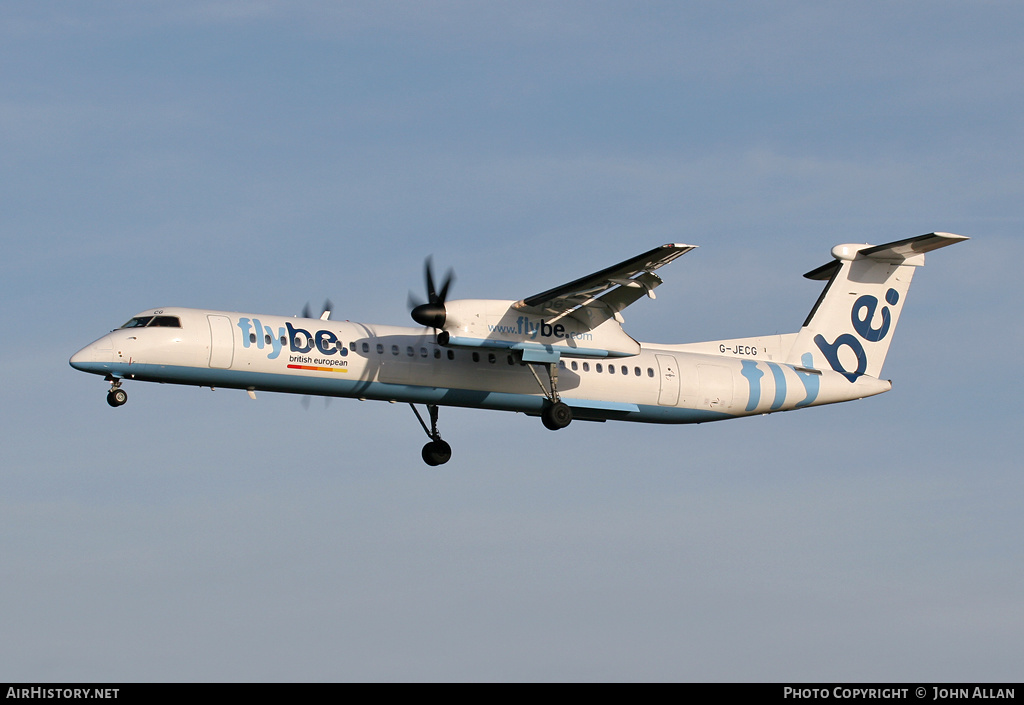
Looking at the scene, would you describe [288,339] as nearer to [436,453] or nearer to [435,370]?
[435,370]

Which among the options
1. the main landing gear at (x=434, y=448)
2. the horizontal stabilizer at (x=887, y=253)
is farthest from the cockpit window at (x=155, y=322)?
the horizontal stabilizer at (x=887, y=253)

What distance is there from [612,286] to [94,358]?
961 cm

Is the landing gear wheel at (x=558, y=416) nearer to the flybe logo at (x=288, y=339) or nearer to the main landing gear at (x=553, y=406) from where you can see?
the main landing gear at (x=553, y=406)

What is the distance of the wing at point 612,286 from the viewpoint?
23562mm

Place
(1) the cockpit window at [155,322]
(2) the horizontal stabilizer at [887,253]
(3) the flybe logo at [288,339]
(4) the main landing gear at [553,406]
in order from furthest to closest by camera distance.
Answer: (2) the horizontal stabilizer at [887,253], (4) the main landing gear at [553,406], (3) the flybe logo at [288,339], (1) the cockpit window at [155,322]

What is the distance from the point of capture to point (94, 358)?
898 inches

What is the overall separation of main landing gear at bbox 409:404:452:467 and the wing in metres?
3.77

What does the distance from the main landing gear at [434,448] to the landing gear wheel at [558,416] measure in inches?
114
